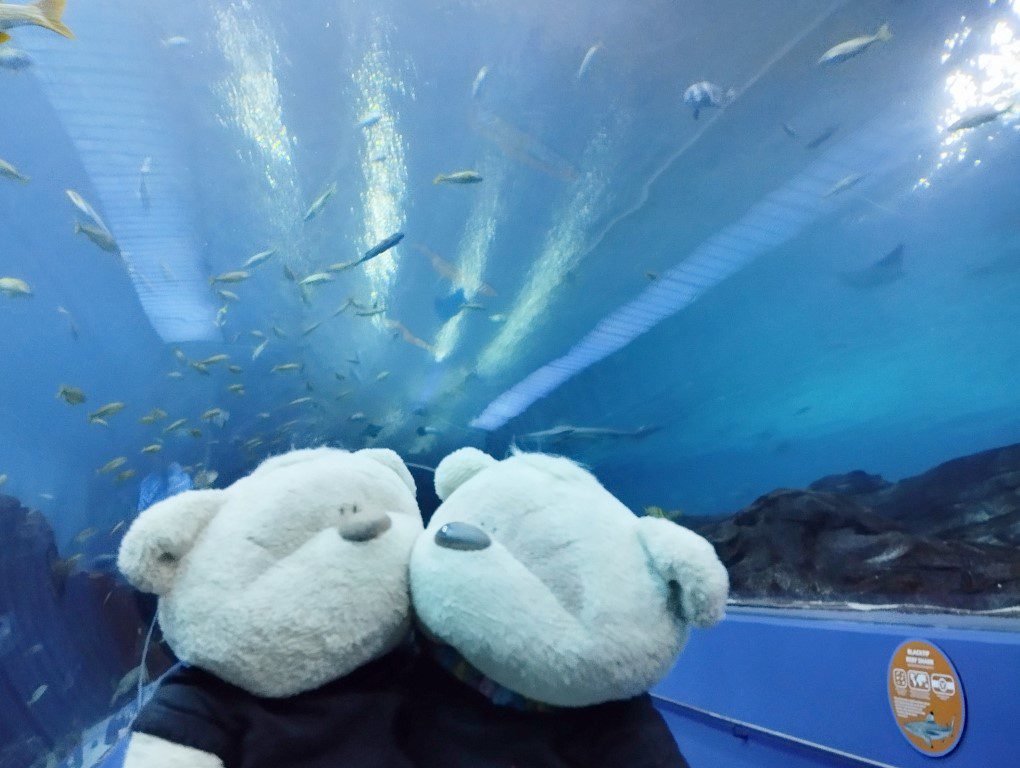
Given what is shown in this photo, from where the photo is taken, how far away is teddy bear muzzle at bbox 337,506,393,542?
0.71 meters

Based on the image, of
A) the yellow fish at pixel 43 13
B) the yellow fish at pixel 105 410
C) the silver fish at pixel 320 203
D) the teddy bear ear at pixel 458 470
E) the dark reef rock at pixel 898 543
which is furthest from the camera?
the silver fish at pixel 320 203

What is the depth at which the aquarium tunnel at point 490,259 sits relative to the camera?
3557 millimetres

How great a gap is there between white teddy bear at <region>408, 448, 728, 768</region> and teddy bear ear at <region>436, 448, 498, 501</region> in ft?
0.59

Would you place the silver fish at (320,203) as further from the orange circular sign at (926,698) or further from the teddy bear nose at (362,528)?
the orange circular sign at (926,698)

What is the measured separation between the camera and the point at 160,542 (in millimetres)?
655

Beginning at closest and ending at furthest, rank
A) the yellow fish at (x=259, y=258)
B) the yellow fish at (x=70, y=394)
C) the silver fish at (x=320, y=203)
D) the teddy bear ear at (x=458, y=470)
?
the teddy bear ear at (x=458, y=470) < the yellow fish at (x=70, y=394) < the silver fish at (x=320, y=203) < the yellow fish at (x=259, y=258)

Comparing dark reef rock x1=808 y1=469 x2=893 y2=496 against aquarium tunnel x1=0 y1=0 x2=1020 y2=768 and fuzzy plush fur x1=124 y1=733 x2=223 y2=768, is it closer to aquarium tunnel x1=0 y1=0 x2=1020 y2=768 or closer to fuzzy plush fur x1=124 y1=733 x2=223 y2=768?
aquarium tunnel x1=0 y1=0 x2=1020 y2=768

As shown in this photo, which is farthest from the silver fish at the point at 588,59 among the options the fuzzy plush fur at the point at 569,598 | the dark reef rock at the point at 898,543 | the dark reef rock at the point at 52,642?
the dark reef rock at the point at 52,642

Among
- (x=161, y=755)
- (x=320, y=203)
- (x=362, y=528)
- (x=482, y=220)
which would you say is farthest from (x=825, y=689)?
(x=482, y=220)

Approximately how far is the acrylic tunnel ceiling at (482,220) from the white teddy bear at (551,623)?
3.84m

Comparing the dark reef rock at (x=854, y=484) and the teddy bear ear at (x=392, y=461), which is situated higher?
the dark reef rock at (x=854, y=484)

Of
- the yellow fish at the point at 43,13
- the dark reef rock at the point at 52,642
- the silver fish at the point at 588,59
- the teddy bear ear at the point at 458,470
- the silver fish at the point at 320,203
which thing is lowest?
the dark reef rock at the point at 52,642

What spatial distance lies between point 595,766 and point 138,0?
602cm

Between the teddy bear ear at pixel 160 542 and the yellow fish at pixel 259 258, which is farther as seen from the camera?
the yellow fish at pixel 259 258
